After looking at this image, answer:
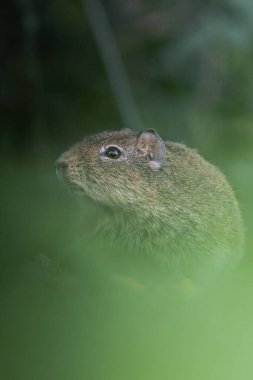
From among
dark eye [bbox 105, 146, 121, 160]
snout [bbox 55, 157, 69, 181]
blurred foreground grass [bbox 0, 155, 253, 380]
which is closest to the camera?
blurred foreground grass [bbox 0, 155, 253, 380]

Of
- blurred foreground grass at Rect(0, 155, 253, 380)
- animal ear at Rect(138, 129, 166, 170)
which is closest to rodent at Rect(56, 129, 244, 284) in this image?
animal ear at Rect(138, 129, 166, 170)

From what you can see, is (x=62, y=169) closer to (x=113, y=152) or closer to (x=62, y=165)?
(x=62, y=165)

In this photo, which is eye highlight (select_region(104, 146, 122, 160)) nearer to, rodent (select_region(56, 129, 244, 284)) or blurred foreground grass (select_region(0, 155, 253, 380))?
rodent (select_region(56, 129, 244, 284))

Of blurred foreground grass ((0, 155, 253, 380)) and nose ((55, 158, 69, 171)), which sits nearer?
blurred foreground grass ((0, 155, 253, 380))

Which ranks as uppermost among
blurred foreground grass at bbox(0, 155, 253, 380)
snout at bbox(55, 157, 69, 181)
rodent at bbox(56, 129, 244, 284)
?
rodent at bbox(56, 129, 244, 284)

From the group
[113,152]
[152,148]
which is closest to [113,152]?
[113,152]

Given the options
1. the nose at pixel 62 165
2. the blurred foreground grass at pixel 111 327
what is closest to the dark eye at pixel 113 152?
the nose at pixel 62 165

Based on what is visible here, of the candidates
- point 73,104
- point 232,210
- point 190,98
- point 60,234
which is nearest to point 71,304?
point 60,234
